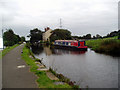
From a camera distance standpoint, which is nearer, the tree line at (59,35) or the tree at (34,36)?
the tree line at (59,35)

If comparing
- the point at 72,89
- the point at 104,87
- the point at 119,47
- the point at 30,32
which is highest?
the point at 30,32

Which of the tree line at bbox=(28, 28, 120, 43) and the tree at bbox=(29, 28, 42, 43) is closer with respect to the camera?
the tree line at bbox=(28, 28, 120, 43)

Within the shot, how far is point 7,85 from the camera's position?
193 inches

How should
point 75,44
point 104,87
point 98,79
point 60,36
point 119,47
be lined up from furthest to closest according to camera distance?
point 60,36 → point 75,44 → point 119,47 → point 98,79 → point 104,87

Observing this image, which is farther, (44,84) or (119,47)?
(119,47)

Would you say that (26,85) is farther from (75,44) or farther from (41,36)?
(41,36)

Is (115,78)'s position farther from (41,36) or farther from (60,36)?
(41,36)

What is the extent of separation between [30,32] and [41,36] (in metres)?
6.13

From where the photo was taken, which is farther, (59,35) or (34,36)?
(34,36)

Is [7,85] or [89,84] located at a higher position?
[7,85]

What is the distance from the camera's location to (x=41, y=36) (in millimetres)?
64375

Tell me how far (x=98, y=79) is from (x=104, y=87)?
1.10m

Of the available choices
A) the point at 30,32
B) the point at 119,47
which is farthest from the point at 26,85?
the point at 30,32

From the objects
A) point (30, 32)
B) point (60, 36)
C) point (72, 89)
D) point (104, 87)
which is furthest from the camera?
point (30, 32)
